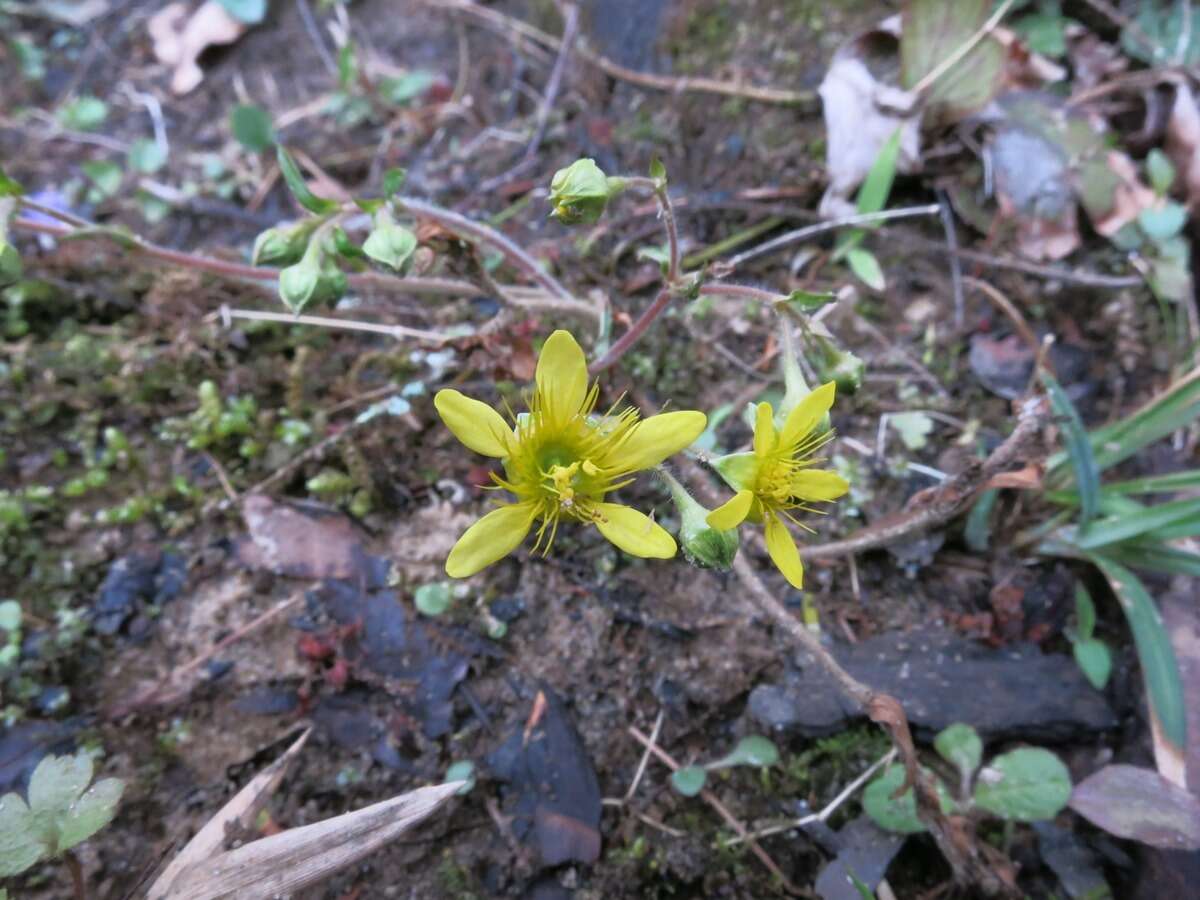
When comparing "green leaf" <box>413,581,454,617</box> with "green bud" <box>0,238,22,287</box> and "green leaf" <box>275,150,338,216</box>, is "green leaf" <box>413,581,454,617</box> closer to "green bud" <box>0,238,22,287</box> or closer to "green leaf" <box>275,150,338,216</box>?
"green leaf" <box>275,150,338,216</box>

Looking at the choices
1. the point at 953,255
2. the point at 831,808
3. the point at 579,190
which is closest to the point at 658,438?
the point at 579,190

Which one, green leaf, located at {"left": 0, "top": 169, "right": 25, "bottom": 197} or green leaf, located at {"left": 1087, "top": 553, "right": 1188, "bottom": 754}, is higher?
green leaf, located at {"left": 0, "top": 169, "right": 25, "bottom": 197}

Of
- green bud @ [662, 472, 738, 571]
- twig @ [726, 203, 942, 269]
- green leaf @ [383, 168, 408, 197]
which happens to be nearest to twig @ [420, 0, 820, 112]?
twig @ [726, 203, 942, 269]

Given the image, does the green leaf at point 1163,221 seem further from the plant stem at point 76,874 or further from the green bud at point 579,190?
the plant stem at point 76,874

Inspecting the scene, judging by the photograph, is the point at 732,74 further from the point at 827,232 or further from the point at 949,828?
the point at 949,828

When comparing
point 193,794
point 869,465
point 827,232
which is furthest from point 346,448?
point 827,232

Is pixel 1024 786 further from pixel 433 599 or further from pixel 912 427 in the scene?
pixel 433 599

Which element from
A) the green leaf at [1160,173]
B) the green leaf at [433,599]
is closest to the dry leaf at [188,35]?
the green leaf at [433,599]
